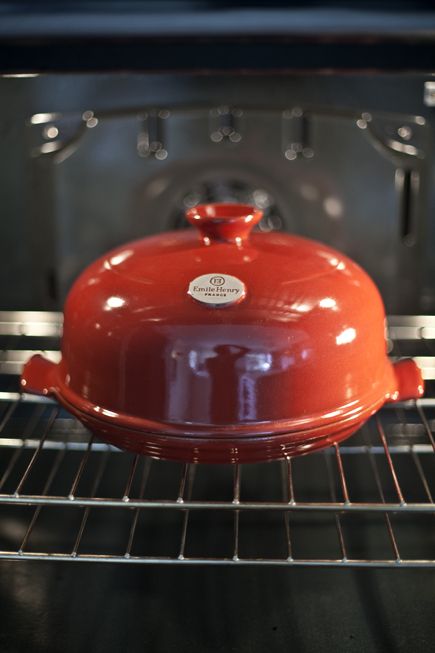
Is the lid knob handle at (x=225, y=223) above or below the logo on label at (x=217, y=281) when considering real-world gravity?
above

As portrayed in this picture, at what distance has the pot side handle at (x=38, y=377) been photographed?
795 mm

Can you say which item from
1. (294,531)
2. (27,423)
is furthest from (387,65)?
(27,423)

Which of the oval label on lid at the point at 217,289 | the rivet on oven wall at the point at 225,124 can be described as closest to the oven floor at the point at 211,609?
the oval label on lid at the point at 217,289

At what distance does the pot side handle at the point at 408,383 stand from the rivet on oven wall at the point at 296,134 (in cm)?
37

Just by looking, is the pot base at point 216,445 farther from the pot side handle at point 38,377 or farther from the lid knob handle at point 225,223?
the lid knob handle at point 225,223

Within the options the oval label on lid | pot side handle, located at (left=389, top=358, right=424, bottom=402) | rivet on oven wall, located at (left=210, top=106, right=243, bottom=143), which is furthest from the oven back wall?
the oval label on lid

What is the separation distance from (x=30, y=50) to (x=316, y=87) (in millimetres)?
379

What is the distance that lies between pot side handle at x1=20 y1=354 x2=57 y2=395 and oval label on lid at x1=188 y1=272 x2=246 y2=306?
0.21 meters

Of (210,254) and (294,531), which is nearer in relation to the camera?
(210,254)

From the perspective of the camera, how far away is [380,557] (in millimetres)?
795

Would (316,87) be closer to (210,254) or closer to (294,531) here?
(210,254)

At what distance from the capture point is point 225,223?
738 millimetres

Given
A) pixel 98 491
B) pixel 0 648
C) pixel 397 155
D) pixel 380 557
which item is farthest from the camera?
pixel 397 155

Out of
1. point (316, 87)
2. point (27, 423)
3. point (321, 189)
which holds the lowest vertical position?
point (27, 423)
